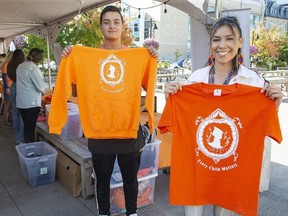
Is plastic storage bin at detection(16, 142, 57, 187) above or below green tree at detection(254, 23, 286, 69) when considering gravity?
below

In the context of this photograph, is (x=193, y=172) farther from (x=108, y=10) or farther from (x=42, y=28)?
(x=42, y=28)

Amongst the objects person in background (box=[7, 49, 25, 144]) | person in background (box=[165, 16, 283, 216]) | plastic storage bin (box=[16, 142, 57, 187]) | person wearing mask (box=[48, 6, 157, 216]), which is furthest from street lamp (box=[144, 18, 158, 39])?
person in background (box=[165, 16, 283, 216])

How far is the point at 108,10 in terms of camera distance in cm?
221

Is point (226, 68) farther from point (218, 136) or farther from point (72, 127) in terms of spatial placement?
point (72, 127)

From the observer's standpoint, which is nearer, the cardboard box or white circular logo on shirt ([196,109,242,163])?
white circular logo on shirt ([196,109,242,163])

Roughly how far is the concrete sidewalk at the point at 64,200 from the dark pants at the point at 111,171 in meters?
0.62

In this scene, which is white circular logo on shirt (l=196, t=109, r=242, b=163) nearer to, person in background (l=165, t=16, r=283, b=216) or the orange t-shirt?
the orange t-shirt

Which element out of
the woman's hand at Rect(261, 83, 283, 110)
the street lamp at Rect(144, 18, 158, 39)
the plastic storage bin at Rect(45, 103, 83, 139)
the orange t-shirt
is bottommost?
the plastic storage bin at Rect(45, 103, 83, 139)

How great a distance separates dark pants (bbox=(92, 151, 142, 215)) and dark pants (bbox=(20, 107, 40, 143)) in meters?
2.64

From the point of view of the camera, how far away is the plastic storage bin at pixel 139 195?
9.69 ft

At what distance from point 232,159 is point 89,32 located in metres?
14.7

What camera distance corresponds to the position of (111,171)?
2393 millimetres

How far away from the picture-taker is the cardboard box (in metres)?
3.36

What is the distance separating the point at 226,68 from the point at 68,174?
2455mm
